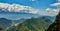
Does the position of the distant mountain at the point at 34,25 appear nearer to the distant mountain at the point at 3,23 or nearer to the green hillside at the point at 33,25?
the green hillside at the point at 33,25

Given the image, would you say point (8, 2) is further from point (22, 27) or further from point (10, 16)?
point (22, 27)

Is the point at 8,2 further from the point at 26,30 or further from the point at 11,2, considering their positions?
the point at 26,30

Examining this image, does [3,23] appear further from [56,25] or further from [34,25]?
[56,25]

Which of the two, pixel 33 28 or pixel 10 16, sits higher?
pixel 10 16

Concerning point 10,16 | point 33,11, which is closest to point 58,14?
point 33,11

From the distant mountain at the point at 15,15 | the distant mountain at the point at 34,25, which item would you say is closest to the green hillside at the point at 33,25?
the distant mountain at the point at 34,25

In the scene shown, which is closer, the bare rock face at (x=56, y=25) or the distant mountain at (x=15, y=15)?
the bare rock face at (x=56, y=25)

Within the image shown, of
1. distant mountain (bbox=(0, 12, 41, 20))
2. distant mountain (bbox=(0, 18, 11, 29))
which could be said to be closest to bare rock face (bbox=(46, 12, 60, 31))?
distant mountain (bbox=(0, 12, 41, 20))

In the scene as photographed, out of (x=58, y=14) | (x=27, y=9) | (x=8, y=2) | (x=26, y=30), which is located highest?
(x=8, y=2)

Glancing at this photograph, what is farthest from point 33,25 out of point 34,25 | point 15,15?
point 15,15
